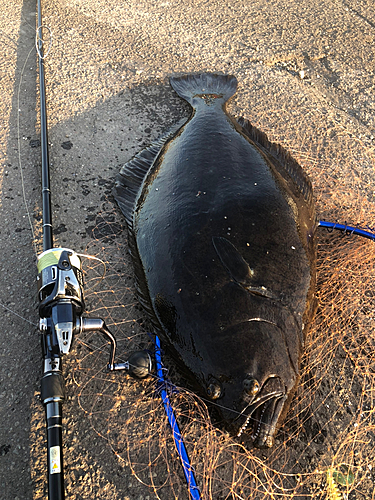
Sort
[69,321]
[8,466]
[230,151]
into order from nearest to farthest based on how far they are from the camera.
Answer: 1. [69,321]
2. [8,466]
3. [230,151]

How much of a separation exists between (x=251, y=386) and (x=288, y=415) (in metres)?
0.51

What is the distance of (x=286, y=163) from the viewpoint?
143 inches

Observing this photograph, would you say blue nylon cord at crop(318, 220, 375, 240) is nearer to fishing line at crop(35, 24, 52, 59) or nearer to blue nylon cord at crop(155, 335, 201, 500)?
blue nylon cord at crop(155, 335, 201, 500)

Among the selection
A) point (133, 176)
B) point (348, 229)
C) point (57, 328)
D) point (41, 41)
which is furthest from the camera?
point (41, 41)

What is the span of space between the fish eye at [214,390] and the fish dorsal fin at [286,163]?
185 centimetres

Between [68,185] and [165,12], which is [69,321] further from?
[165,12]

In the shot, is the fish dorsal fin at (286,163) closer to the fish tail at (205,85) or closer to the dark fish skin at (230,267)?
the dark fish skin at (230,267)

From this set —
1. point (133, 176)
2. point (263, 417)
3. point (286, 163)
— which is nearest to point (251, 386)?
point (263, 417)

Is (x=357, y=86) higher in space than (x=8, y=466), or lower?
higher

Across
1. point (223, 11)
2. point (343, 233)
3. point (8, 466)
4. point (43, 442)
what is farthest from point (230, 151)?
point (223, 11)

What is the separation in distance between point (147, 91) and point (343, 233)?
10.3 ft

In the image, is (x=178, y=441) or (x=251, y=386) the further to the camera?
(x=178, y=441)

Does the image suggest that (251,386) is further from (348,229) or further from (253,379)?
(348,229)

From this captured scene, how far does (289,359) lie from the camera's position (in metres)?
2.48
